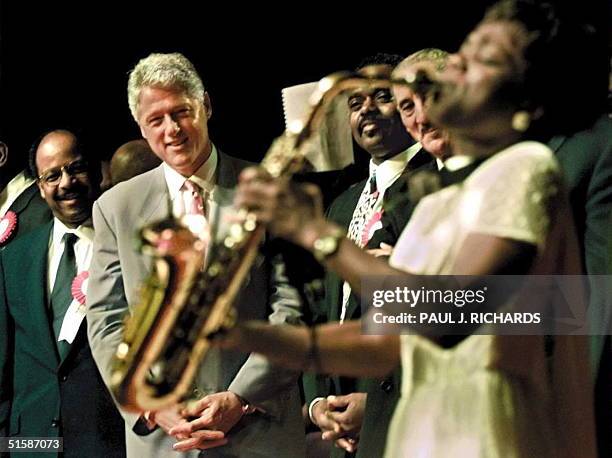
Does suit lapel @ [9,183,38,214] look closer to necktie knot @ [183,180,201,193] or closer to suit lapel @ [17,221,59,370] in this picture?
suit lapel @ [17,221,59,370]

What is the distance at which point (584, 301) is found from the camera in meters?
2.23

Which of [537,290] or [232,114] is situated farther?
[232,114]

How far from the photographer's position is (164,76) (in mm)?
2736

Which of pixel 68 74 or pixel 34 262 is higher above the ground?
pixel 68 74

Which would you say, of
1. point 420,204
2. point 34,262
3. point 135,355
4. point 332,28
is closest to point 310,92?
point 332,28

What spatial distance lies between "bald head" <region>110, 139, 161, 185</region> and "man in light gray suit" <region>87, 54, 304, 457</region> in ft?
0.42

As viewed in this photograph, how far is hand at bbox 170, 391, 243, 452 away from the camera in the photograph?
265 cm

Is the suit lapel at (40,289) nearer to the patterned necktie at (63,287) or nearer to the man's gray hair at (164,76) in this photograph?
the patterned necktie at (63,287)

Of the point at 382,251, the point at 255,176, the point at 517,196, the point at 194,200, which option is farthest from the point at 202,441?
the point at 517,196

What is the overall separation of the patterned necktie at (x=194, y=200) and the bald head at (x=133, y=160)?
0.24m

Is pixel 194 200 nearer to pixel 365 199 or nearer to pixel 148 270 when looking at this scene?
pixel 148 270

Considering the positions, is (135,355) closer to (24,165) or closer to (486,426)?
(486,426)

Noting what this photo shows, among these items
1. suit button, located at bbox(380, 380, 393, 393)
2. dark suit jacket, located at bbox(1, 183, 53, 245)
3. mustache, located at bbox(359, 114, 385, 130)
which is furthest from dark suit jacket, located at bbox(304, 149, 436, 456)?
dark suit jacket, located at bbox(1, 183, 53, 245)

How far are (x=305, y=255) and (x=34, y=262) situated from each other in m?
0.99
